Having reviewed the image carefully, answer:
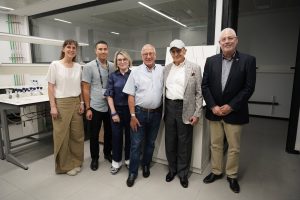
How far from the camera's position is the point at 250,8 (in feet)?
14.8

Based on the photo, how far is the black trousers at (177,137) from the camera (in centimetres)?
205

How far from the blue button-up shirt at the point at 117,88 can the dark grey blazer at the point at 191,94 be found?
64cm

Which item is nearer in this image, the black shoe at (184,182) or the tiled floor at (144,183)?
the tiled floor at (144,183)

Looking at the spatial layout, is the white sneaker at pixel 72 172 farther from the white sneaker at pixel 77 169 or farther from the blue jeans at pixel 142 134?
the blue jeans at pixel 142 134

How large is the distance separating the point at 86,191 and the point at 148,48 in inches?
60.7

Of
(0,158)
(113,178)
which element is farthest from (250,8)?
(0,158)

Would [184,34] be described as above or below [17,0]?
below

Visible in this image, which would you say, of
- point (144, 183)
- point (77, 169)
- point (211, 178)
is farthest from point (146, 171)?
point (77, 169)

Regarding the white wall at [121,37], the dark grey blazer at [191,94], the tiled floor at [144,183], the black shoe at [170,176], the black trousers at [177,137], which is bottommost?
the tiled floor at [144,183]

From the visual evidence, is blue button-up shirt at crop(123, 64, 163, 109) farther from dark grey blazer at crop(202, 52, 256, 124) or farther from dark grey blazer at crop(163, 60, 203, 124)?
dark grey blazer at crop(202, 52, 256, 124)

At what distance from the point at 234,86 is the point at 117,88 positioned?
3.77 ft

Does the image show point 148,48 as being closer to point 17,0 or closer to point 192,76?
point 192,76

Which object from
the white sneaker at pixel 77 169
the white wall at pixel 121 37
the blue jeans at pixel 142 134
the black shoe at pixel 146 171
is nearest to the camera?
the blue jeans at pixel 142 134

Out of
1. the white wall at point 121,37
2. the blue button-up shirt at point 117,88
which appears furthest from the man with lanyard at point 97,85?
the white wall at point 121,37
